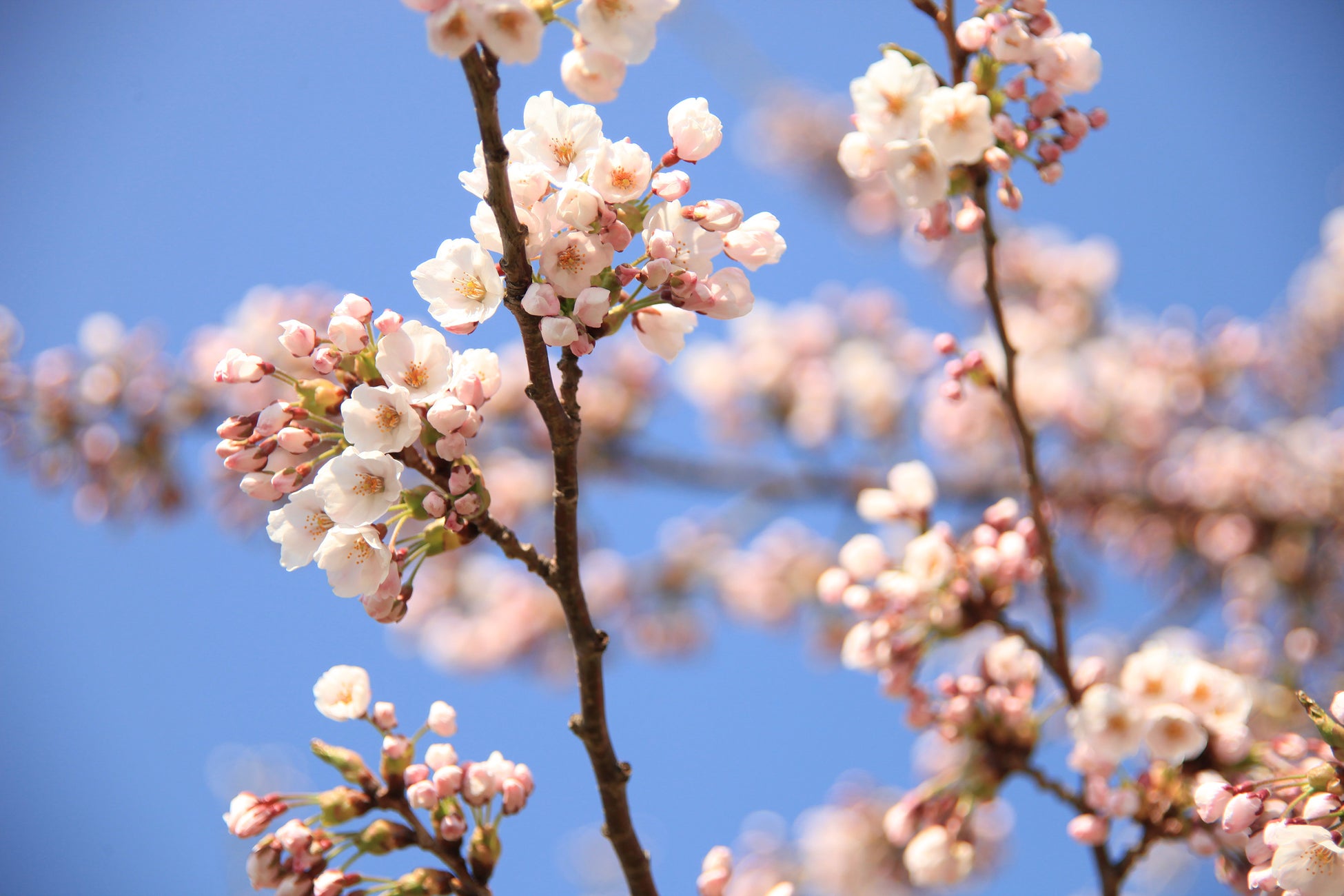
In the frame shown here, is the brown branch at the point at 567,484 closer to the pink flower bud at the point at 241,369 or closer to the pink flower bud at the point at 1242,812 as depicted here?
the pink flower bud at the point at 241,369

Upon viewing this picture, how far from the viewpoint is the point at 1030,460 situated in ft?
6.73

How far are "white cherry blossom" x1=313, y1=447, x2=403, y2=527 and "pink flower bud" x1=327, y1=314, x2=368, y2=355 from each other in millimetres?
176

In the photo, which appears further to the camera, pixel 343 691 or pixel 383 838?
pixel 343 691

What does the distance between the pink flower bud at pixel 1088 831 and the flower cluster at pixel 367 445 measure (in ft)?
5.61

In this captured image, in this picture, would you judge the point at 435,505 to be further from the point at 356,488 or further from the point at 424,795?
the point at 424,795

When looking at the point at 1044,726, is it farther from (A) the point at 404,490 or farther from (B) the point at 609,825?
(A) the point at 404,490

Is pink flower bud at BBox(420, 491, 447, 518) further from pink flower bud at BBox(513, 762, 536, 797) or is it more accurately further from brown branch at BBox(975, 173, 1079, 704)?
brown branch at BBox(975, 173, 1079, 704)

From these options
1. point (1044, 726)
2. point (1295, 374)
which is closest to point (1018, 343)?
point (1295, 374)

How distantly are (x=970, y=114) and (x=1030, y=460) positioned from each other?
0.81 meters

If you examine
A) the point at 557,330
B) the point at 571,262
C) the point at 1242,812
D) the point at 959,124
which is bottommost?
the point at 1242,812

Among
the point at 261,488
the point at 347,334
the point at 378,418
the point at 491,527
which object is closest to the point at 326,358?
the point at 347,334

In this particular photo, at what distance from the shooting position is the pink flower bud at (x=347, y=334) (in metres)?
1.45

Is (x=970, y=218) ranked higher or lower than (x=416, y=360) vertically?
higher

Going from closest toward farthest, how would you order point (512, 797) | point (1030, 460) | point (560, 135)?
point (560, 135) → point (512, 797) → point (1030, 460)
